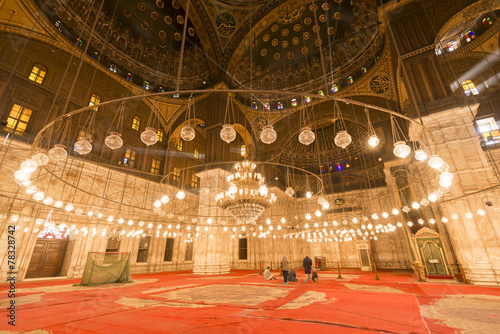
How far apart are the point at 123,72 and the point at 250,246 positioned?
13.6 meters

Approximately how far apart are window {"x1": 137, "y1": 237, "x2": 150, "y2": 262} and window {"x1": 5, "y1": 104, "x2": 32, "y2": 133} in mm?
7694

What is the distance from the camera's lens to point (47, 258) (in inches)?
395

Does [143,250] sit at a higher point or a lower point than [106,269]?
higher

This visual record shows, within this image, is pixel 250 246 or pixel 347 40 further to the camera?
pixel 250 246

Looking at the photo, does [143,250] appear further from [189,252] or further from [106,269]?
[106,269]

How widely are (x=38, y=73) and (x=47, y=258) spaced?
8445 millimetres

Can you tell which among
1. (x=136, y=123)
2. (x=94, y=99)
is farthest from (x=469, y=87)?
(x=94, y=99)

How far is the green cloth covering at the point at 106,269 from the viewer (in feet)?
25.4

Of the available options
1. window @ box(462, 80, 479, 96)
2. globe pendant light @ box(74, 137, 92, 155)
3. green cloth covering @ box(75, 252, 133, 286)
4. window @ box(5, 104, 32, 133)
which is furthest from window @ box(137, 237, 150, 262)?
window @ box(462, 80, 479, 96)

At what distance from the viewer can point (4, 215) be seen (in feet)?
26.4

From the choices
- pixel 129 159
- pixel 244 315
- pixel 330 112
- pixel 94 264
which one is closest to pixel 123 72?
pixel 129 159

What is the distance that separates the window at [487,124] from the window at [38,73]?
21.4 meters

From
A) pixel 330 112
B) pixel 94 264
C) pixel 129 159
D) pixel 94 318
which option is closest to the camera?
pixel 94 318

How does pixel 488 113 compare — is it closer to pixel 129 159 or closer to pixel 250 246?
pixel 250 246
